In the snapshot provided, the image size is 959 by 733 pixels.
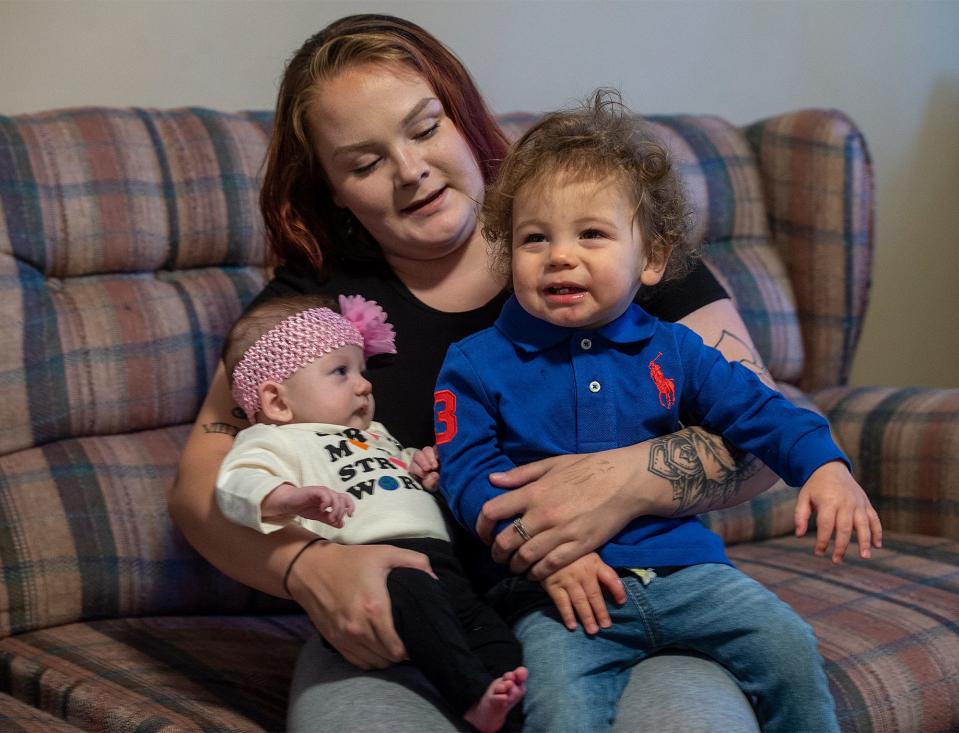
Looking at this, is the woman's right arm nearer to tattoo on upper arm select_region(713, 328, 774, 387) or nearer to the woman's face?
the woman's face

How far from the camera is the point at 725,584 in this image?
1.28m

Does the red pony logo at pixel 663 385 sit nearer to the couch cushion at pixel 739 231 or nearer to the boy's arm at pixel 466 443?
the boy's arm at pixel 466 443

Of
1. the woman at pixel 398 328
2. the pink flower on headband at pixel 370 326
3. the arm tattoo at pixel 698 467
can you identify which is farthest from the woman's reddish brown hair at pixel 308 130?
the arm tattoo at pixel 698 467

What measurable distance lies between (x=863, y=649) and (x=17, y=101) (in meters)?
1.80

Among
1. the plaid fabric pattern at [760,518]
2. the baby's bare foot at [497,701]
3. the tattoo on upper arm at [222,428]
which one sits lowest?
the plaid fabric pattern at [760,518]

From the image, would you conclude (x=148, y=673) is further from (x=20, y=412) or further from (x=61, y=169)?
(x=61, y=169)

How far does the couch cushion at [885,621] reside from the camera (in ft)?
4.94

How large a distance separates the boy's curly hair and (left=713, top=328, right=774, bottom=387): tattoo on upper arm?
0.18m

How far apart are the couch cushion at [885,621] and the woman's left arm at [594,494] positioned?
375mm

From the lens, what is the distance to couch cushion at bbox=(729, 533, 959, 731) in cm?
151

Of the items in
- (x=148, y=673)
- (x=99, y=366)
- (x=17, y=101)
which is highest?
(x=17, y=101)

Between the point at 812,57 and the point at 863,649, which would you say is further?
the point at 812,57

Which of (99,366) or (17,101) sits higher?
(17,101)

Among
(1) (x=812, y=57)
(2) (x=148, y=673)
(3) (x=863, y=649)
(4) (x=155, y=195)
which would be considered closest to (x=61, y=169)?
(4) (x=155, y=195)
